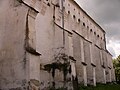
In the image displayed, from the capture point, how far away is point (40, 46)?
15.7 metres

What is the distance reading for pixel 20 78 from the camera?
11.5 m

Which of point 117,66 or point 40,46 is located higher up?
point 117,66

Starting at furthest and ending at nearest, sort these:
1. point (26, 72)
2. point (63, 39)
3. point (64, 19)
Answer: point (64, 19)
point (63, 39)
point (26, 72)

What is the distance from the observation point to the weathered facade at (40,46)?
38.6 ft

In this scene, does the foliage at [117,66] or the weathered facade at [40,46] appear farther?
the foliage at [117,66]

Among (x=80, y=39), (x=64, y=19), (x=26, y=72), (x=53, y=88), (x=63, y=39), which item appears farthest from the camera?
(x=80, y=39)

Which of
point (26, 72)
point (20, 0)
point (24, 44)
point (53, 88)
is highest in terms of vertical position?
point (20, 0)

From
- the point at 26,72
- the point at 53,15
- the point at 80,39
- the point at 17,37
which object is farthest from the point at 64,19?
the point at 26,72

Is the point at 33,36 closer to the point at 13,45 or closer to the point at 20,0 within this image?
the point at 13,45

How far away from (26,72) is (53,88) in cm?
503

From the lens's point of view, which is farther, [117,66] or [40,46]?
[117,66]

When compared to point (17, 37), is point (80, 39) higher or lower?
higher

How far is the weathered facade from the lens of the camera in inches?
463

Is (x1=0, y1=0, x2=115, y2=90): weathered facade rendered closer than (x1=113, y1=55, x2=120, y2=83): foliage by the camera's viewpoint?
Yes
